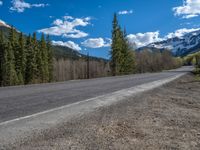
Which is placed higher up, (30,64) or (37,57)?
(37,57)

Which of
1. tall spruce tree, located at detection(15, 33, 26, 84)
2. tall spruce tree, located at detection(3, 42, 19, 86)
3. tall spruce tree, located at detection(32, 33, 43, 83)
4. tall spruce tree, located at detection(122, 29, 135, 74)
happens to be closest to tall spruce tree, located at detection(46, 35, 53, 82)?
tall spruce tree, located at detection(32, 33, 43, 83)

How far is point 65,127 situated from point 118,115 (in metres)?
2.23

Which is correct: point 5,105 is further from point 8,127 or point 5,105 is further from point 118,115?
point 118,115

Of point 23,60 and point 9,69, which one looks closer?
point 9,69

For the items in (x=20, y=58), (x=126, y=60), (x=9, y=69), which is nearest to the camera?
(x=9, y=69)

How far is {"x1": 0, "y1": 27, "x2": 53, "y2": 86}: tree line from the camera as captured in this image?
151ft

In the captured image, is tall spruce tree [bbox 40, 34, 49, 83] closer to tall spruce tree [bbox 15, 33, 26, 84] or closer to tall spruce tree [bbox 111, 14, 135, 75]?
tall spruce tree [bbox 15, 33, 26, 84]

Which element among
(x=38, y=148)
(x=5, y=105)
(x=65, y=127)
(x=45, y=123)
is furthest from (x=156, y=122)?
(x=5, y=105)

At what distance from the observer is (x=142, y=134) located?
17.8 feet

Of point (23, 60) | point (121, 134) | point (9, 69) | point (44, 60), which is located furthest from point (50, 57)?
point (121, 134)

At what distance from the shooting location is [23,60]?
49781mm

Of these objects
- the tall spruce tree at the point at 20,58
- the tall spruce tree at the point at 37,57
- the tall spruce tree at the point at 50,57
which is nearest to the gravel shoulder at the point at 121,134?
the tall spruce tree at the point at 20,58

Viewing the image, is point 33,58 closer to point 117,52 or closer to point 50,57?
point 50,57

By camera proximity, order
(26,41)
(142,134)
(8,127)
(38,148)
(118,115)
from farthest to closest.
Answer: (26,41) < (118,115) < (8,127) < (142,134) < (38,148)
